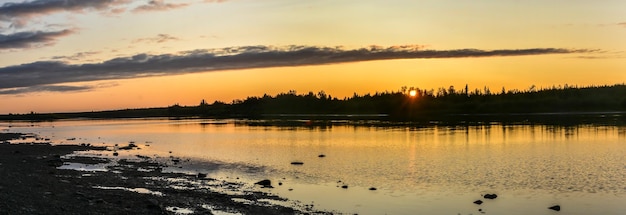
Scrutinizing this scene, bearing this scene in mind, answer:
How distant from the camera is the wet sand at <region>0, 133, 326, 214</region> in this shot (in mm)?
19609

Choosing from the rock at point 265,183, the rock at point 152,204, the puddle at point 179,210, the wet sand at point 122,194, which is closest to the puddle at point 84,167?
the wet sand at point 122,194

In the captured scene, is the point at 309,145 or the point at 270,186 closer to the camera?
the point at 270,186

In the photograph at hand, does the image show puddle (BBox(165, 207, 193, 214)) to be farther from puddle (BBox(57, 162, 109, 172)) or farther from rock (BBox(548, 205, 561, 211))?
puddle (BBox(57, 162, 109, 172))

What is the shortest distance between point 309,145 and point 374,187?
30976mm

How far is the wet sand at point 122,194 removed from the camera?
19.6m

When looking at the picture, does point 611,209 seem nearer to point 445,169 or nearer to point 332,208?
point 332,208

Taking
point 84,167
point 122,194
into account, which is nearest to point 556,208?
point 122,194

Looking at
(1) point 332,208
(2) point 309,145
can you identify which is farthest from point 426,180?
(2) point 309,145

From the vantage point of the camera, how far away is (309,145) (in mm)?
59281

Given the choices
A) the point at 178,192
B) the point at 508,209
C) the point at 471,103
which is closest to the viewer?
the point at 508,209

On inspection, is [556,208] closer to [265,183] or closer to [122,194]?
[265,183]

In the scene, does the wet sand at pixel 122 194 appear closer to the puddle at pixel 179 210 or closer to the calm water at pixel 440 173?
the puddle at pixel 179 210

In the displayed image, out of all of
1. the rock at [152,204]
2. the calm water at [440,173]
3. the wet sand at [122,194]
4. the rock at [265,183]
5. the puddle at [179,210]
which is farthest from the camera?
the rock at [265,183]

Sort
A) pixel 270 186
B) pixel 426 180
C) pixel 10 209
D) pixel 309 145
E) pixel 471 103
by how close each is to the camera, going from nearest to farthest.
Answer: pixel 10 209, pixel 270 186, pixel 426 180, pixel 309 145, pixel 471 103
